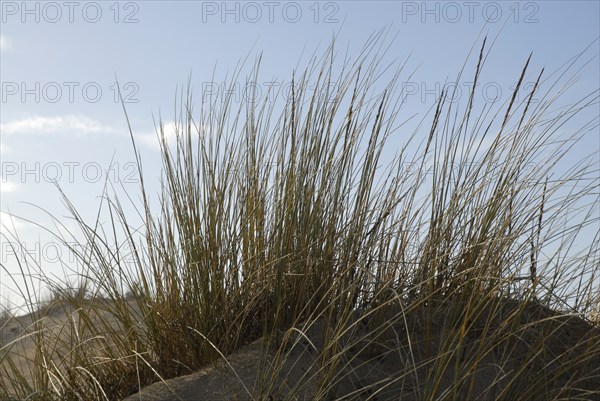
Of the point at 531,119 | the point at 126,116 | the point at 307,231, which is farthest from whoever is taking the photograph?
the point at 126,116

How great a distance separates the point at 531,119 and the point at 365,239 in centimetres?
80

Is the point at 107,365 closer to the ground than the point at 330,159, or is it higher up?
closer to the ground

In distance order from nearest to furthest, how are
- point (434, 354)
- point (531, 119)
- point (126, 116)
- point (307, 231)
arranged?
1. point (434, 354)
2. point (307, 231)
3. point (531, 119)
4. point (126, 116)

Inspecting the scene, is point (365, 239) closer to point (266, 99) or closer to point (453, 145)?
point (453, 145)

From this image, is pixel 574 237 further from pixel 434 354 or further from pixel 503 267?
pixel 434 354

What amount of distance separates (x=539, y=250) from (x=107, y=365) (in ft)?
5.50

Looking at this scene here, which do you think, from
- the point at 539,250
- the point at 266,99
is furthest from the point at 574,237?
the point at 266,99

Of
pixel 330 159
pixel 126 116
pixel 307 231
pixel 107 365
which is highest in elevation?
pixel 126 116

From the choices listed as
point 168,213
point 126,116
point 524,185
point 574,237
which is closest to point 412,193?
point 524,185

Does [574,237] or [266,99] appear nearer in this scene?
[574,237]

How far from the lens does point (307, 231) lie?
101 inches

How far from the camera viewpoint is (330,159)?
2.69 m

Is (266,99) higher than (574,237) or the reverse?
higher

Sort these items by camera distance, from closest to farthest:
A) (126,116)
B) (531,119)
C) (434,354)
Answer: (434,354) → (531,119) → (126,116)
